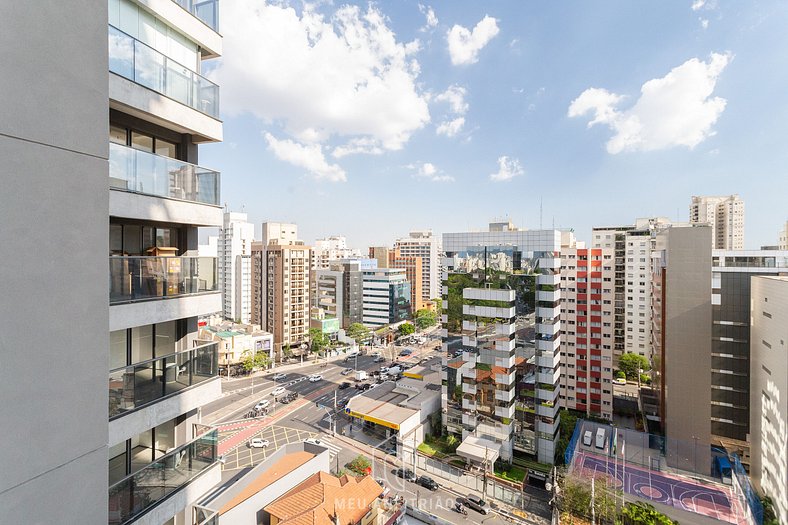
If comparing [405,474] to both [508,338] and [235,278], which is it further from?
[235,278]

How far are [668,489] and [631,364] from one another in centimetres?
1882

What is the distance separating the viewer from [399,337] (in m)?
61.2

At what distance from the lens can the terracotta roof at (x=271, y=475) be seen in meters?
13.1

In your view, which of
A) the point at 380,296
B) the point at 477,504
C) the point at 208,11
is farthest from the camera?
the point at 380,296

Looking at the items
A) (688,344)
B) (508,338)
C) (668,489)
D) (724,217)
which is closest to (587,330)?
(688,344)

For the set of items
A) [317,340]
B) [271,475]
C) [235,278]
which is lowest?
[317,340]

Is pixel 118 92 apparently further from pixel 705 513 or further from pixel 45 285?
pixel 705 513

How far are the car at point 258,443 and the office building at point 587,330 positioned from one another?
81.1 feet

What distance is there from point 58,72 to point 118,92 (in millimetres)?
2893

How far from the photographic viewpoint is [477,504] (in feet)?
64.2

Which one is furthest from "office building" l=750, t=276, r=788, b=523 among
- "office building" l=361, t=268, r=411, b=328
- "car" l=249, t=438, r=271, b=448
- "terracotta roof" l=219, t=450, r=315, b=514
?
"office building" l=361, t=268, r=411, b=328

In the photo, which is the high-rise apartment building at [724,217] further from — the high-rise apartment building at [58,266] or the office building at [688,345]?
the high-rise apartment building at [58,266]

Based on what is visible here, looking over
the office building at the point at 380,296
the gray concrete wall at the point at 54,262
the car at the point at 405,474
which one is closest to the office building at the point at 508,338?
the car at the point at 405,474

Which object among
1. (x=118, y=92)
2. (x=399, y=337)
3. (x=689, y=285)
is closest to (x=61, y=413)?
(x=118, y=92)
